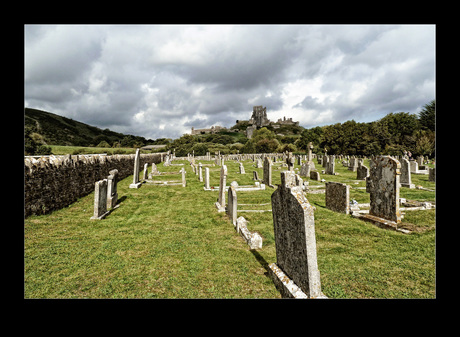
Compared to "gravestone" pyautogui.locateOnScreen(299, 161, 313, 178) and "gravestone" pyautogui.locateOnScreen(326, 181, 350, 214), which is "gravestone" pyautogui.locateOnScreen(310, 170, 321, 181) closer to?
"gravestone" pyautogui.locateOnScreen(299, 161, 313, 178)

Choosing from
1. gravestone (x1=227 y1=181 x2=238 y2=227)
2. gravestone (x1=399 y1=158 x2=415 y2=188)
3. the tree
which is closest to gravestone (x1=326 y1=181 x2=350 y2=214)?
gravestone (x1=227 y1=181 x2=238 y2=227)

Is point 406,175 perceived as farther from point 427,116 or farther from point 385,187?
→ point 427,116

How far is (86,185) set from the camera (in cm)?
1302

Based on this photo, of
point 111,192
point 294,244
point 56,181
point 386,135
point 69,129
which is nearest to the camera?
point 294,244

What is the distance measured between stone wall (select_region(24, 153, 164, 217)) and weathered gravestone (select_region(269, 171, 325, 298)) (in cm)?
911

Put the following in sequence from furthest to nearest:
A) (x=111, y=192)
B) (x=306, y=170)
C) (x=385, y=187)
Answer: (x=306, y=170) → (x=111, y=192) → (x=385, y=187)

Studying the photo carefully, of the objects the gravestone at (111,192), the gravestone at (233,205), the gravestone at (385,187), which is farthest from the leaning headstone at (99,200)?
the gravestone at (385,187)

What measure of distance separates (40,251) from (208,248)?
14.8ft

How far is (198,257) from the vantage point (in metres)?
5.52

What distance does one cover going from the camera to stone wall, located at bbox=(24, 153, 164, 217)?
26.3ft

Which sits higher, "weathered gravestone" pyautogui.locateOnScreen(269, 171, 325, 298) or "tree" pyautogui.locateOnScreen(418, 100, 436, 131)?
"tree" pyautogui.locateOnScreen(418, 100, 436, 131)

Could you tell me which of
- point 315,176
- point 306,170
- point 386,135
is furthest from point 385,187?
point 386,135

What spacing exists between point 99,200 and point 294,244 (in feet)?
27.5
